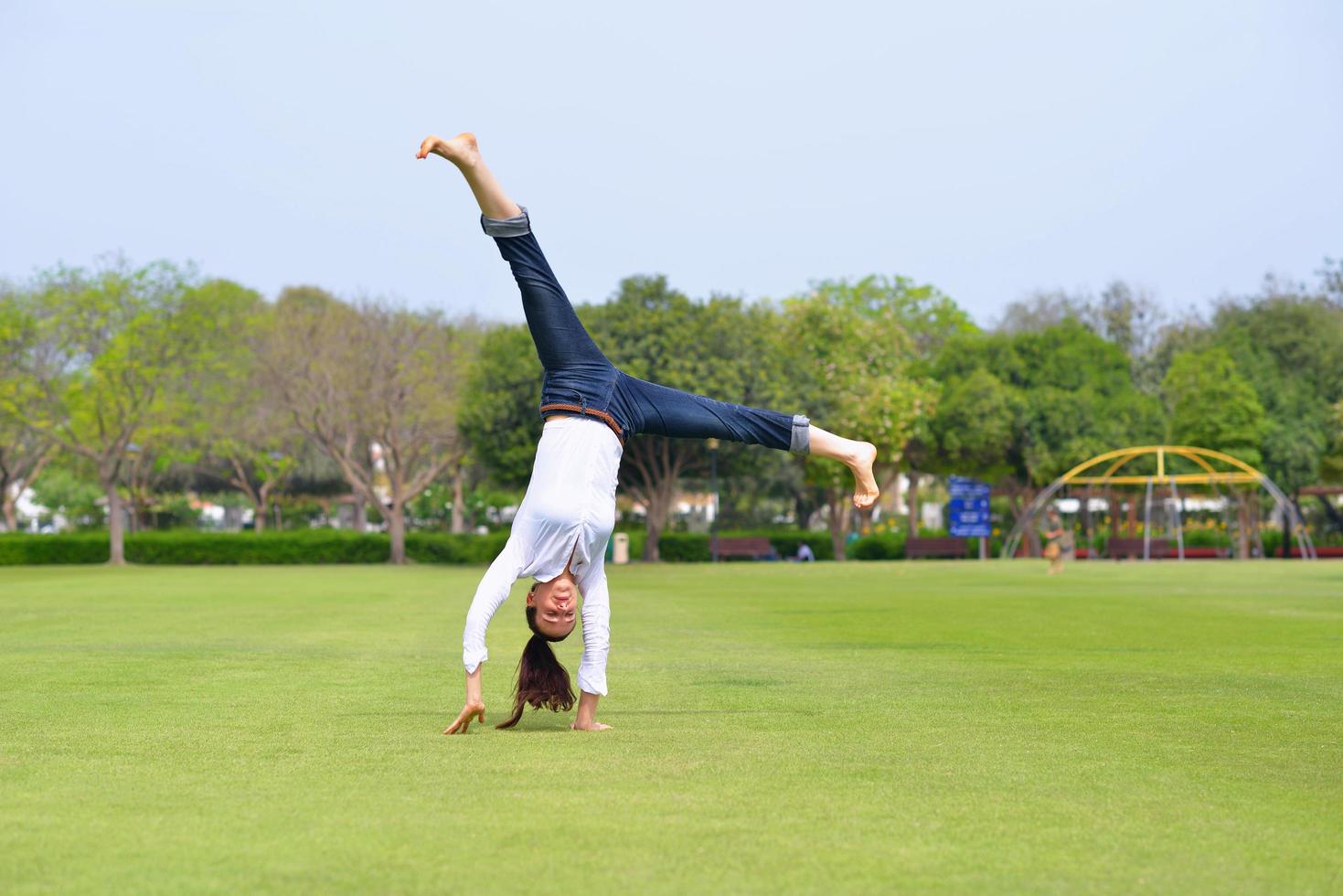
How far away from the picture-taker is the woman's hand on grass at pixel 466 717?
797 centimetres

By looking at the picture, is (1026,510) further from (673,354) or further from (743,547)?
(673,354)

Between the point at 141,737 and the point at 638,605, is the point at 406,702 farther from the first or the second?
the point at 638,605

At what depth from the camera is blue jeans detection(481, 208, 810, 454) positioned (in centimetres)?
866

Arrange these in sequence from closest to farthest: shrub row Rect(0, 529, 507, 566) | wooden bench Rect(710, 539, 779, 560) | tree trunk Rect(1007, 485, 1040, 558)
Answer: shrub row Rect(0, 529, 507, 566) < wooden bench Rect(710, 539, 779, 560) < tree trunk Rect(1007, 485, 1040, 558)

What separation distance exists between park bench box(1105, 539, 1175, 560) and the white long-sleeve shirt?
48.8 m

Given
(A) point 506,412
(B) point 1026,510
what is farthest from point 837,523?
(A) point 506,412

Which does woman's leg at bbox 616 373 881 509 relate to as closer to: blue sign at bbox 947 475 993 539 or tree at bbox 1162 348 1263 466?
blue sign at bbox 947 475 993 539

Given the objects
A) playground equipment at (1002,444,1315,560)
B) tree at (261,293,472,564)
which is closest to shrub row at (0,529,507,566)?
tree at (261,293,472,564)

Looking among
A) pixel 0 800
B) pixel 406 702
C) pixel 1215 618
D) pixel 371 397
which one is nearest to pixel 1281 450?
pixel 371 397

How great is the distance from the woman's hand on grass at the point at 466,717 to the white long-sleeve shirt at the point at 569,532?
7.6 inches

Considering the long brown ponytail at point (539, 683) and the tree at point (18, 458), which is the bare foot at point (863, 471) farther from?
the tree at point (18, 458)

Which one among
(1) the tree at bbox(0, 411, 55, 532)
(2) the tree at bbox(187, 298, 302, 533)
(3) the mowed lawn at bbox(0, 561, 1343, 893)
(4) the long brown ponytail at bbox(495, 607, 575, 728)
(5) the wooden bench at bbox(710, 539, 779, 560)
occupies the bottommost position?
(3) the mowed lawn at bbox(0, 561, 1343, 893)

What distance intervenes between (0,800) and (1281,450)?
59143mm

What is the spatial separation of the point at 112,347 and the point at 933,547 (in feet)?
101
